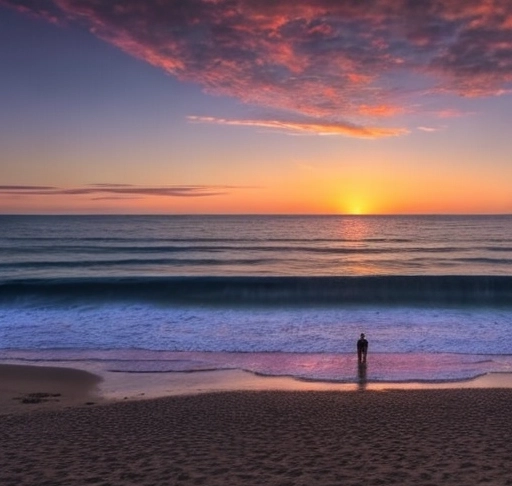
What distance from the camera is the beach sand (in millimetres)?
7906

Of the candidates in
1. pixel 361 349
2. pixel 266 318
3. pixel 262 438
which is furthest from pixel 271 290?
pixel 262 438

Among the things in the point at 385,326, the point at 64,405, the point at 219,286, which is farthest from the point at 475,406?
the point at 219,286

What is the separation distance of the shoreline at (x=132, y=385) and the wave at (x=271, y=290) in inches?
573

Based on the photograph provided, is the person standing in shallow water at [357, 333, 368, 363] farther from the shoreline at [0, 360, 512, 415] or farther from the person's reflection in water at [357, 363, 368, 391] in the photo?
the shoreline at [0, 360, 512, 415]

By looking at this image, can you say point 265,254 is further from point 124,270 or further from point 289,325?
point 289,325

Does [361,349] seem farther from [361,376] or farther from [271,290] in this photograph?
[271,290]

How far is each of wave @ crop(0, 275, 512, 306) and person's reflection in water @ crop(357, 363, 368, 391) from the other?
14.8 meters

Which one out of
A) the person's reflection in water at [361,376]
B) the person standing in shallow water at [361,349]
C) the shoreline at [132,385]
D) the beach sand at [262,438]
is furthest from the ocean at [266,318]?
the beach sand at [262,438]

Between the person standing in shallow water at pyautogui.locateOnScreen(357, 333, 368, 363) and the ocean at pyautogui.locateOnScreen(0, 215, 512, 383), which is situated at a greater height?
the person standing in shallow water at pyautogui.locateOnScreen(357, 333, 368, 363)

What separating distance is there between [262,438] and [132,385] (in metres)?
5.84

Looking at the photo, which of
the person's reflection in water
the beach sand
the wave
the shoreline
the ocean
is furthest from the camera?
the wave

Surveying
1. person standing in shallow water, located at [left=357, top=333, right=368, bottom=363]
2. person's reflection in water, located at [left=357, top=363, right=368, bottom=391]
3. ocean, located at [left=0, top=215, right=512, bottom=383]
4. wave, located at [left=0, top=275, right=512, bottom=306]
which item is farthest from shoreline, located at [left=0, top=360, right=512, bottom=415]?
wave, located at [left=0, top=275, right=512, bottom=306]

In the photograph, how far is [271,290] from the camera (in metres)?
33.6

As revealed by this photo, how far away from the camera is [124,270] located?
43.6 meters
